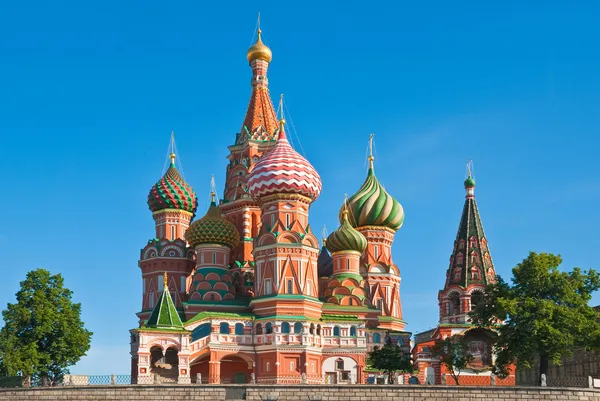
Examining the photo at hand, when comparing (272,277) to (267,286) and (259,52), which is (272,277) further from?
(259,52)

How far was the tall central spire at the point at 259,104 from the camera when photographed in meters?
65.6

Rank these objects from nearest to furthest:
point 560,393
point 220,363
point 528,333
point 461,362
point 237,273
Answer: point 560,393 < point 528,333 < point 461,362 < point 220,363 < point 237,273

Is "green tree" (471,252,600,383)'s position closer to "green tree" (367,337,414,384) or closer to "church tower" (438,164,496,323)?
"green tree" (367,337,414,384)

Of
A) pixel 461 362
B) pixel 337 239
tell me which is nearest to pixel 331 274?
pixel 337 239

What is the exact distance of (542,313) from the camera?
4225 centimetres

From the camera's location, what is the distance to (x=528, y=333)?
42.7m

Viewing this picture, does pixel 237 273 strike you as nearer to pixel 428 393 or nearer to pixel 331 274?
pixel 331 274

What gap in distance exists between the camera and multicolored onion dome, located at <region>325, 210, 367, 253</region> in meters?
60.2

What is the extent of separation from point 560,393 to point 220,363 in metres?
21.5

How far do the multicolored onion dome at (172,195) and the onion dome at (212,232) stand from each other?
3.78m

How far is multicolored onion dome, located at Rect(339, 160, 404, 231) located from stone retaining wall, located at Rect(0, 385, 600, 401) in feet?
86.1

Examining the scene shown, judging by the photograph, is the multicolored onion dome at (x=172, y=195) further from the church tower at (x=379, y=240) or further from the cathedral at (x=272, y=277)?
the church tower at (x=379, y=240)

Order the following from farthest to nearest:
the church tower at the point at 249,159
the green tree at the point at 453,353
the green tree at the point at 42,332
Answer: the church tower at the point at 249,159, the green tree at the point at 453,353, the green tree at the point at 42,332


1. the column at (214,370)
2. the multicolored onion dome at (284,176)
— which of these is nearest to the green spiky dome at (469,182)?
the multicolored onion dome at (284,176)
